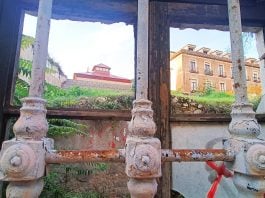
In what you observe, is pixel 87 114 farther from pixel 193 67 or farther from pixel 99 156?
pixel 193 67

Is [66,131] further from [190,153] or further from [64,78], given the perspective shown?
[64,78]

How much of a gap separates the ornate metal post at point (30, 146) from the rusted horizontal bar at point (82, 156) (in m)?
0.04

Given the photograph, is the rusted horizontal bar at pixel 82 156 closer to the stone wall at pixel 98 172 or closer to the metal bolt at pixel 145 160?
the metal bolt at pixel 145 160

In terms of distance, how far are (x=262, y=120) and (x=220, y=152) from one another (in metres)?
1.51

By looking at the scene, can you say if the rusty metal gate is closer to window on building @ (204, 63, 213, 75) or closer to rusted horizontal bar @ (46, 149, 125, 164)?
rusted horizontal bar @ (46, 149, 125, 164)

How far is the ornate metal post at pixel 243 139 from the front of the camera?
91 centimetres

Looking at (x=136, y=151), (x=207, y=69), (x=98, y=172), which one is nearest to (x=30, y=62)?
(x=136, y=151)

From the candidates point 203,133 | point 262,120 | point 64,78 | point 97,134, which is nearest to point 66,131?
point 97,134

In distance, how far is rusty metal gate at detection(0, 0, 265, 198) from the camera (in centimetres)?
84

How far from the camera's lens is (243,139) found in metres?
0.98

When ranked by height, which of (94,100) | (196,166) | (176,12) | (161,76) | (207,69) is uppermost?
(207,69)

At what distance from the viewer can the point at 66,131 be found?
14.9 feet

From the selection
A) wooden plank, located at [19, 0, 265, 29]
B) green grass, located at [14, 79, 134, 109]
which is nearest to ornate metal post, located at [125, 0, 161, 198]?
wooden plank, located at [19, 0, 265, 29]

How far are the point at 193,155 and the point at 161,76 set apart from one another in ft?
4.05
